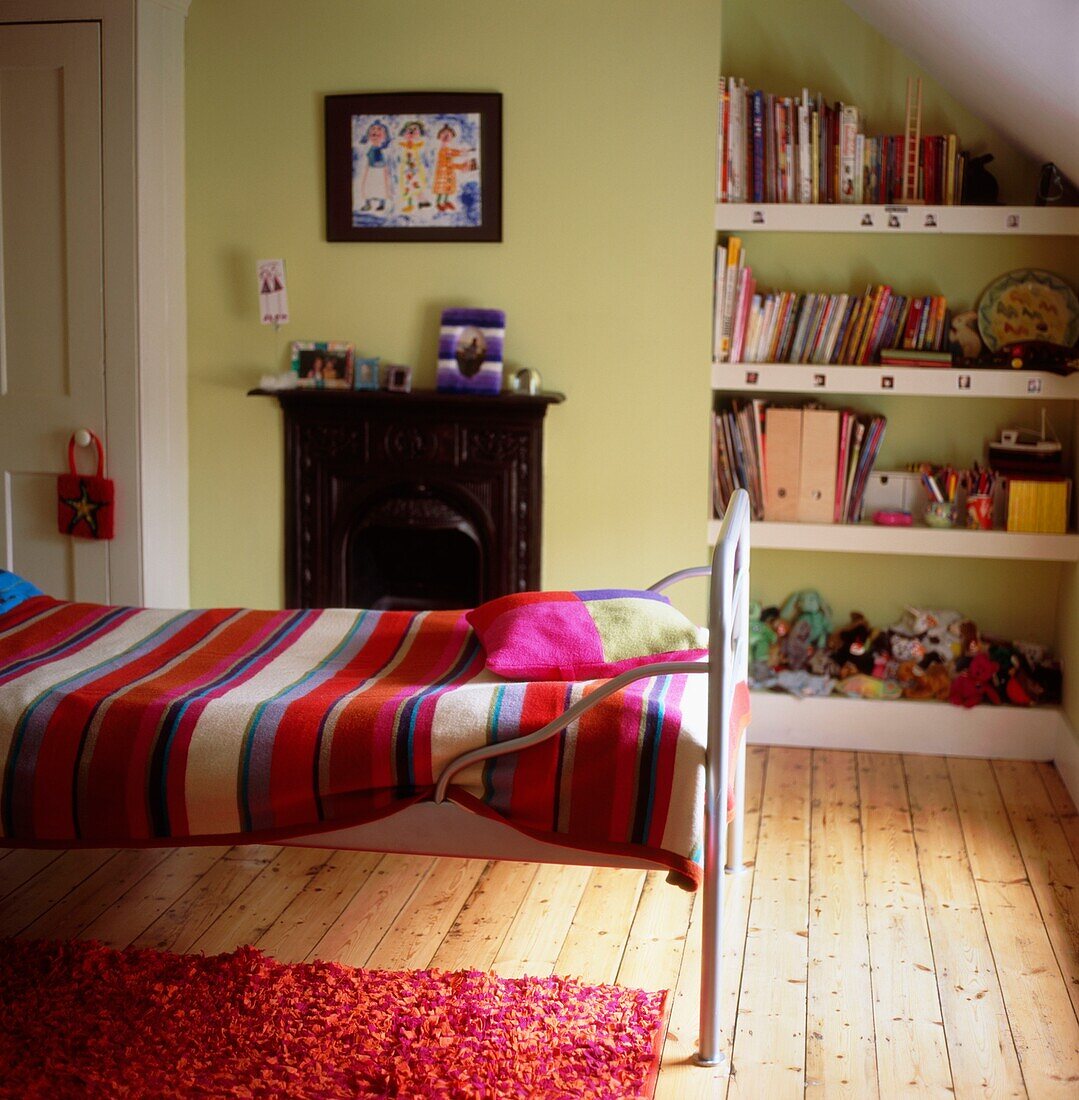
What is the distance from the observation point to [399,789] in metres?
2.37

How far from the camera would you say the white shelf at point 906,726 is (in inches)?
153

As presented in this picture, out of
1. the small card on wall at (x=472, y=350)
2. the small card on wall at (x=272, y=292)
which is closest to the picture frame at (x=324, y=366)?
the small card on wall at (x=272, y=292)

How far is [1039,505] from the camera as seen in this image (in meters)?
3.80

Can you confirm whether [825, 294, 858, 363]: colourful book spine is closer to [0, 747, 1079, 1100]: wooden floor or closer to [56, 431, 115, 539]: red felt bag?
[0, 747, 1079, 1100]: wooden floor

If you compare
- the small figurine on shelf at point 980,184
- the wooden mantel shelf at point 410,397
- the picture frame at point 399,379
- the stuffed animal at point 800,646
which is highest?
the small figurine on shelf at point 980,184

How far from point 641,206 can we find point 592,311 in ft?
1.08

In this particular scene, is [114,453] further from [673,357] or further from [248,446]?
[673,357]

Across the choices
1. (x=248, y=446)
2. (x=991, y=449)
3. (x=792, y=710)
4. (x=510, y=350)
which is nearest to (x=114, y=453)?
(x=248, y=446)

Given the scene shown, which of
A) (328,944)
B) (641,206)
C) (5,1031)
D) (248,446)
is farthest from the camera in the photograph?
(248,446)

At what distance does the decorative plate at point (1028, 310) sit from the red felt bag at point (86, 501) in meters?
2.63

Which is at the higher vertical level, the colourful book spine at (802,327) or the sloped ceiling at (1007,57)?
the sloped ceiling at (1007,57)

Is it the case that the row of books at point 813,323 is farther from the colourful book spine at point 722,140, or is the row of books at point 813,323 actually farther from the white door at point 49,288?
the white door at point 49,288

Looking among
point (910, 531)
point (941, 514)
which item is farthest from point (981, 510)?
point (910, 531)

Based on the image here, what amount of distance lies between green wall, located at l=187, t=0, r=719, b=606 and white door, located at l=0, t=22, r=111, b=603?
0.99 ft
